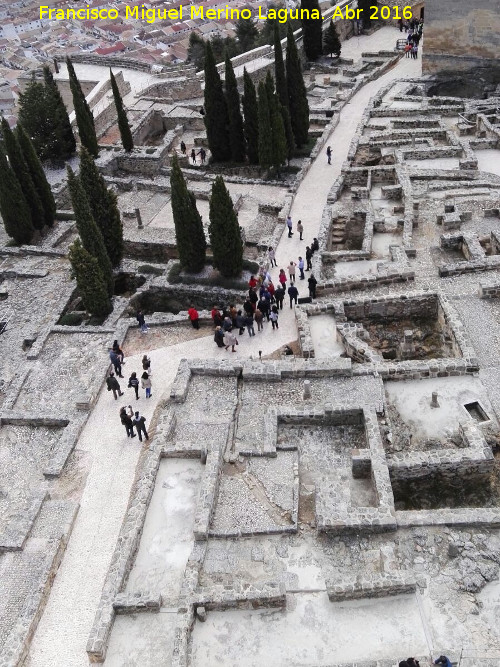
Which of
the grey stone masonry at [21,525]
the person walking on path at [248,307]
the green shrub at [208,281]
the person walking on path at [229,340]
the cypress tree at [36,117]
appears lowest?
the green shrub at [208,281]

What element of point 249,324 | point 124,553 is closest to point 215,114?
point 249,324

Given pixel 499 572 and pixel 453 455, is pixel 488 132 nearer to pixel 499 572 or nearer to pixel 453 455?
pixel 453 455

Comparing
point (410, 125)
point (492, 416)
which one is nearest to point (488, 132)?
point (410, 125)

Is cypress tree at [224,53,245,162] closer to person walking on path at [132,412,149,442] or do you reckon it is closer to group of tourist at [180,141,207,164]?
group of tourist at [180,141,207,164]

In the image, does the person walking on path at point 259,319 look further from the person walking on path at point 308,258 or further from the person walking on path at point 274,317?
the person walking on path at point 308,258

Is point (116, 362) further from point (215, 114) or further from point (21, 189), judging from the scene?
point (215, 114)

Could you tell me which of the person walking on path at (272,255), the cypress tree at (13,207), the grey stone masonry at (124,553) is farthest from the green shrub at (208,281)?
the grey stone masonry at (124,553)
